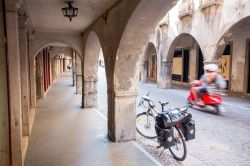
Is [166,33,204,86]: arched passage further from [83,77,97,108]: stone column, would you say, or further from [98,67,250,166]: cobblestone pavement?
[83,77,97,108]: stone column

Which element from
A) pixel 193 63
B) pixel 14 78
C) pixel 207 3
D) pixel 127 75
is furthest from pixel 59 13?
pixel 193 63

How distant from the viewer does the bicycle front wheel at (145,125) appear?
6.18 metres

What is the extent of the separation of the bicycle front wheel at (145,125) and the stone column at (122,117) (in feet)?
1.80

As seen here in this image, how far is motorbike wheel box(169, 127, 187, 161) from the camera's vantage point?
15.8ft

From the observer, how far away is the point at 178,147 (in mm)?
4949

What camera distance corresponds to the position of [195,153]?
5.21 m

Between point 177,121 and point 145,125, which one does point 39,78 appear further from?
point 177,121

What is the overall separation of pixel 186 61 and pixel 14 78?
16711 millimetres

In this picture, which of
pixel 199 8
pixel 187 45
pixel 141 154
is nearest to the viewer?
pixel 141 154

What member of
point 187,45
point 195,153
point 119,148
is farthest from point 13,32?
point 187,45

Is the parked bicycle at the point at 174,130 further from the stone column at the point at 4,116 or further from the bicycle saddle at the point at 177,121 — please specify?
the stone column at the point at 4,116

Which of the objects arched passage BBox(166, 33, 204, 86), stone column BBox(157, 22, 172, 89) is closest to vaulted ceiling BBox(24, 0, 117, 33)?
stone column BBox(157, 22, 172, 89)

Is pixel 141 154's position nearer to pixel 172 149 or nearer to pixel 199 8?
pixel 172 149

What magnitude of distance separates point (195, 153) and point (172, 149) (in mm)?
579
